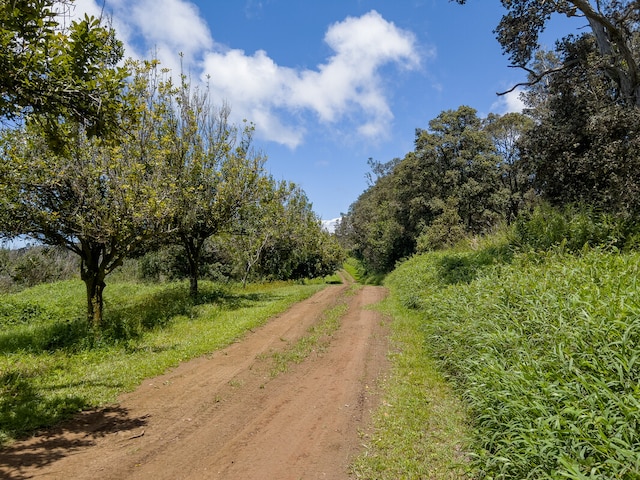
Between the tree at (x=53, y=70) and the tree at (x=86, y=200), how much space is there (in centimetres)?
480

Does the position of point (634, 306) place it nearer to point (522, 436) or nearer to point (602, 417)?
point (602, 417)

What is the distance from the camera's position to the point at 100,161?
9570 millimetres

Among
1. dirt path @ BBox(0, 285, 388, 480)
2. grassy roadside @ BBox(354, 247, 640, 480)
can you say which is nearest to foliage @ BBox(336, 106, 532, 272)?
grassy roadside @ BBox(354, 247, 640, 480)

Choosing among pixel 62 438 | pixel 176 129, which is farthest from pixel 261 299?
pixel 62 438

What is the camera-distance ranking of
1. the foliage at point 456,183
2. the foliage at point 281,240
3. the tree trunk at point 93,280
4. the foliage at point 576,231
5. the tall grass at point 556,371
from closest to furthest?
the tall grass at point 556,371 → the foliage at point 576,231 → the tree trunk at point 93,280 → the foliage at point 281,240 → the foliage at point 456,183

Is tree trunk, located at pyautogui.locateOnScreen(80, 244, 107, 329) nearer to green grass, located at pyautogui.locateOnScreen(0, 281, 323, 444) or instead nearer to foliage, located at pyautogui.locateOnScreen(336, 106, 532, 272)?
green grass, located at pyautogui.locateOnScreen(0, 281, 323, 444)

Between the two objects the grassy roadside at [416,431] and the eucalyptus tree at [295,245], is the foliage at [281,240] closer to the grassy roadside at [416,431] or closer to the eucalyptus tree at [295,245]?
the eucalyptus tree at [295,245]

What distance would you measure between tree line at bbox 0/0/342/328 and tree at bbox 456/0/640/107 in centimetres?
983

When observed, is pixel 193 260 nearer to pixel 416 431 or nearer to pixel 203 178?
pixel 203 178

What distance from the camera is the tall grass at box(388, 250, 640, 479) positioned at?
9.93ft

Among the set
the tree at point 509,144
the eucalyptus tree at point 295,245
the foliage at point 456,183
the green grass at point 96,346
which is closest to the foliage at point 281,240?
the eucalyptus tree at point 295,245

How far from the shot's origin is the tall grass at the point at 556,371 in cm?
303

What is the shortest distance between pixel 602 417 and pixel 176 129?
1432 centimetres

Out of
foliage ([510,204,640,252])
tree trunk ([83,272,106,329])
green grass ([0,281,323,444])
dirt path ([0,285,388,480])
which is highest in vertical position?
foliage ([510,204,640,252])
